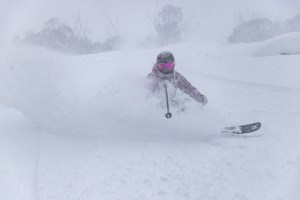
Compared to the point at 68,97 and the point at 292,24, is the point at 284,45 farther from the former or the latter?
the point at 292,24

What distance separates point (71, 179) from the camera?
3.88 m

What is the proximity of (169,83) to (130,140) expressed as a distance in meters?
1.87

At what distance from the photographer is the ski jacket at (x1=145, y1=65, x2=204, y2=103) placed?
21.6 ft

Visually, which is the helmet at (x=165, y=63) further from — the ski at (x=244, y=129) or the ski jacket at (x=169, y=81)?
the ski at (x=244, y=129)

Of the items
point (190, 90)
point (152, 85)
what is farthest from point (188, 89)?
point (152, 85)

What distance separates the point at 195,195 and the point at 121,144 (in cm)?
186

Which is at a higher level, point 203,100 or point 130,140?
point 203,100

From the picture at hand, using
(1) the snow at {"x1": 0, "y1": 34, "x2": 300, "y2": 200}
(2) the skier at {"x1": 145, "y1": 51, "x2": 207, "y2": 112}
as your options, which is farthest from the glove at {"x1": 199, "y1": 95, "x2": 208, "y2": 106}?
(1) the snow at {"x1": 0, "y1": 34, "x2": 300, "y2": 200}

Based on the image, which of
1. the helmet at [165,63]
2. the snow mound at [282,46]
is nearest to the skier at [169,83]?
the helmet at [165,63]

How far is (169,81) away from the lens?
22.2 feet

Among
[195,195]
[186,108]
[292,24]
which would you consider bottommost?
[195,195]

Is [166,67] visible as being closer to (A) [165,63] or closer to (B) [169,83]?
(A) [165,63]

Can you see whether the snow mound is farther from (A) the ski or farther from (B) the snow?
(A) the ski

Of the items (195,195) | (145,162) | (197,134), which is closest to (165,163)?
(145,162)
